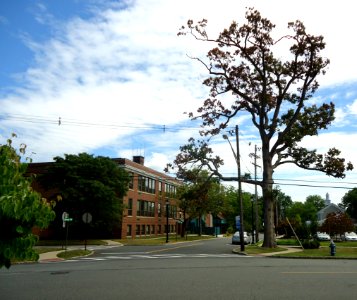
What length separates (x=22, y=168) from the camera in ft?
21.7

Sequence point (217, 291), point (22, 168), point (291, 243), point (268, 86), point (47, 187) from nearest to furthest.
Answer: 1. point (22, 168)
2. point (217, 291)
3. point (268, 86)
4. point (291, 243)
5. point (47, 187)

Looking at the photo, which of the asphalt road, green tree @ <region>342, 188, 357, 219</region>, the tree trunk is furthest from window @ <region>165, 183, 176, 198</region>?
green tree @ <region>342, 188, 357, 219</region>

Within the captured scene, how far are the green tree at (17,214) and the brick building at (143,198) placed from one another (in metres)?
42.0

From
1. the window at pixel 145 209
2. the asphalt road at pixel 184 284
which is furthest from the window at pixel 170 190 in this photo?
the asphalt road at pixel 184 284

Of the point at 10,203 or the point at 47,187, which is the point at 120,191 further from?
the point at 10,203

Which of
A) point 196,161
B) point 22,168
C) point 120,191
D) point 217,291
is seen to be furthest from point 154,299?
point 120,191

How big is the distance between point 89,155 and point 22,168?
40004mm

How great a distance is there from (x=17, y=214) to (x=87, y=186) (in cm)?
3723

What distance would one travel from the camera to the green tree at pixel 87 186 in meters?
42.0

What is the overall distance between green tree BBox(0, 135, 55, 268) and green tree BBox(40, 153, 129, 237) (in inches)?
1416

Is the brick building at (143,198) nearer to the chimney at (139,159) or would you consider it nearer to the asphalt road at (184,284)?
the chimney at (139,159)

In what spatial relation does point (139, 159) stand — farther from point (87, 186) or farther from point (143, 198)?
point (87, 186)

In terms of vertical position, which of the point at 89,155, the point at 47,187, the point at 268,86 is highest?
the point at 268,86

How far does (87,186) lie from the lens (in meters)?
42.1
